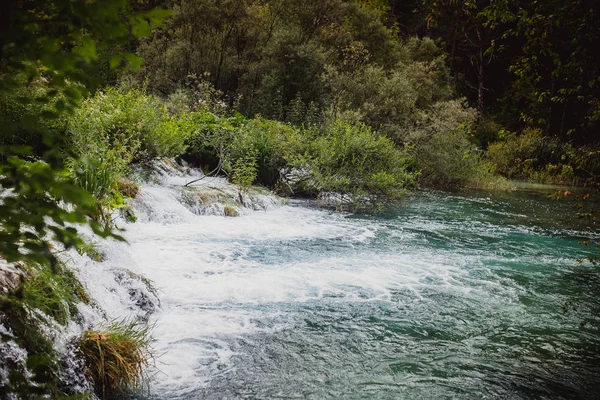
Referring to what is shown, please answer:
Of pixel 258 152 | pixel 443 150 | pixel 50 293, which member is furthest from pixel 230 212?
pixel 443 150

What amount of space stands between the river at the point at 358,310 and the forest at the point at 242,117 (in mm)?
717

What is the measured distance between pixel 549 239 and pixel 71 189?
13.2m

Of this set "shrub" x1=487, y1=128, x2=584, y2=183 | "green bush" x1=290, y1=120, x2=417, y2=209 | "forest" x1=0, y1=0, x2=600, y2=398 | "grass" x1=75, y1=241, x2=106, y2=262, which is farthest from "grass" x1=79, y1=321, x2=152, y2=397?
"shrub" x1=487, y1=128, x2=584, y2=183

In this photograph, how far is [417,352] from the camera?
17.9 feet

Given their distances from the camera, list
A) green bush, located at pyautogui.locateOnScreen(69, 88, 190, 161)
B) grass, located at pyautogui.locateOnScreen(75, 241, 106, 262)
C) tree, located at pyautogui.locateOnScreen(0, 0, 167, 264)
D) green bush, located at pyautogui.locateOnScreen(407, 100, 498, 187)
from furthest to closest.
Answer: green bush, located at pyautogui.locateOnScreen(407, 100, 498, 187)
green bush, located at pyautogui.locateOnScreen(69, 88, 190, 161)
grass, located at pyautogui.locateOnScreen(75, 241, 106, 262)
tree, located at pyautogui.locateOnScreen(0, 0, 167, 264)

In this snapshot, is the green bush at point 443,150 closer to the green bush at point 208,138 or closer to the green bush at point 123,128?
the green bush at point 208,138

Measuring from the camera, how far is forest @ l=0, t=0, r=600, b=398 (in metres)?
1.48

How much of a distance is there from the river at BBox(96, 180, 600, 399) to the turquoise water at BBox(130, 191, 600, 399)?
23 millimetres

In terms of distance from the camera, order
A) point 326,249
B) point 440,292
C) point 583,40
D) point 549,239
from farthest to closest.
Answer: point 549,239, point 326,249, point 440,292, point 583,40

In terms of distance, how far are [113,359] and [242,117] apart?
14201mm

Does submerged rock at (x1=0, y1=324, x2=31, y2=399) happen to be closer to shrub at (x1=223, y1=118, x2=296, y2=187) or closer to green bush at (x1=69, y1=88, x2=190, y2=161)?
green bush at (x1=69, y1=88, x2=190, y2=161)

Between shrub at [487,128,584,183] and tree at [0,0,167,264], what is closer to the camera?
tree at [0,0,167,264]

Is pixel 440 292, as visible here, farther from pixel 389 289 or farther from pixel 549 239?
pixel 549 239

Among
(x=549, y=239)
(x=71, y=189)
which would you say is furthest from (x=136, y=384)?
(x=549, y=239)
